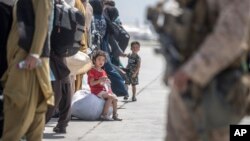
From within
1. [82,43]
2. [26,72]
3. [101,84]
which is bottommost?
[26,72]

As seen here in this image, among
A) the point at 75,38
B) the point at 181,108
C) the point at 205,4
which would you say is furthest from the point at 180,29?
the point at 75,38

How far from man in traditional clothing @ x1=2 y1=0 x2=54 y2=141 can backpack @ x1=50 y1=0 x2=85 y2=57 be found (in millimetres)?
874

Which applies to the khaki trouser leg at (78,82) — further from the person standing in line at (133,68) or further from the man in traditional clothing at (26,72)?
the man in traditional clothing at (26,72)

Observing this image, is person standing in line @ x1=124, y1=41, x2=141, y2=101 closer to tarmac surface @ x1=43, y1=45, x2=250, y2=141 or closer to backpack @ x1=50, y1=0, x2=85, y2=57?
tarmac surface @ x1=43, y1=45, x2=250, y2=141

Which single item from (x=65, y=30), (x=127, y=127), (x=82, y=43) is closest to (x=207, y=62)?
(x=65, y=30)

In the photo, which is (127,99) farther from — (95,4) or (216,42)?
(216,42)

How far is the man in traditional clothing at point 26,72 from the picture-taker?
7277 millimetres

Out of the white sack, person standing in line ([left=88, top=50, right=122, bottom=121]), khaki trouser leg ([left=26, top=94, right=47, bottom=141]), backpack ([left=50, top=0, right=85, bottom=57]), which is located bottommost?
khaki trouser leg ([left=26, top=94, right=47, bottom=141])

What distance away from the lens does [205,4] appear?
14.7 feet

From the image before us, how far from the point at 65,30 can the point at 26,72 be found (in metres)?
1.16

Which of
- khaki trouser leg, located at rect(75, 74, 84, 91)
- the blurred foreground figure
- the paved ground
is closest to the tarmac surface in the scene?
the paved ground

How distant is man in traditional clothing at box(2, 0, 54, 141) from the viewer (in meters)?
7.28

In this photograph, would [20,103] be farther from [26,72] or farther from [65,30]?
[65,30]

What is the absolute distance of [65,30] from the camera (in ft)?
27.5
